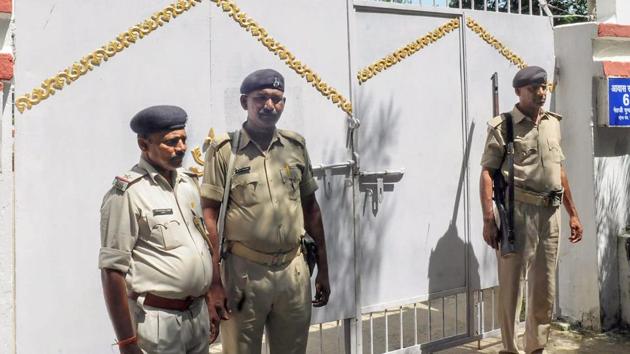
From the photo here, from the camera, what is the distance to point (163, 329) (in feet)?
9.78

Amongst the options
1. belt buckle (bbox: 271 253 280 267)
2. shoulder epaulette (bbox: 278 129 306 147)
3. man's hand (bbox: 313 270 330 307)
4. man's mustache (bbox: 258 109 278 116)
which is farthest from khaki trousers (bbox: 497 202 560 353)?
man's mustache (bbox: 258 109 278 116)

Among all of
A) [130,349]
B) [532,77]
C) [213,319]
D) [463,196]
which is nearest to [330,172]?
[463,196]

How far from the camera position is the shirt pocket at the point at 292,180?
376 centimetres

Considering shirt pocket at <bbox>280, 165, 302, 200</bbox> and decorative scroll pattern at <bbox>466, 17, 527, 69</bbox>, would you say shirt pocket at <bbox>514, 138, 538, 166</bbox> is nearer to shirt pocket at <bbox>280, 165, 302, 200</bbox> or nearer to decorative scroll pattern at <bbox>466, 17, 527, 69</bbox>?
decorative scroll pattern at <bbox>466, 17, 527, 69</bbox>

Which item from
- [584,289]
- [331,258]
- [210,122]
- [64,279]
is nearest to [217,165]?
[210,122]

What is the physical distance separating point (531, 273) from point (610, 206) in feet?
4.33

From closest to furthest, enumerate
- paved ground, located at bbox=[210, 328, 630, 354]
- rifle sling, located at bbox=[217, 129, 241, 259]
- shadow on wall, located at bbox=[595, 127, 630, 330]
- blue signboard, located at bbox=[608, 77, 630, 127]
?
rifle sling, located at bbox=[217, 129, 241, 259]
paved ground, located at bbox=[210, 328, 630, 354]
blue signboard, located at bbox=[608, 77, 630, 127]
shadow on wall, located at bbox=[595, 127, 630, 330]

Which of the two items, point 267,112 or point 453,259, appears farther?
point 453,259

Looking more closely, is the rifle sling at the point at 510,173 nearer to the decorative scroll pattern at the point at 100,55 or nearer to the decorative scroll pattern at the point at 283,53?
the decorative scroll pattern at the point at 283,53

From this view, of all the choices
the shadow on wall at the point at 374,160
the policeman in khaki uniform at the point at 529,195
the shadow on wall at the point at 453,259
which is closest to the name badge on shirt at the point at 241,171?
the shadow on wall at the point at 374,160

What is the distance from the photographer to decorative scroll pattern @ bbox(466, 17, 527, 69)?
5.51m

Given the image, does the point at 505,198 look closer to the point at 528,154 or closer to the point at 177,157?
the point at 528,154

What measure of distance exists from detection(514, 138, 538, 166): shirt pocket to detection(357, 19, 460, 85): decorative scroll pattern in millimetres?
888

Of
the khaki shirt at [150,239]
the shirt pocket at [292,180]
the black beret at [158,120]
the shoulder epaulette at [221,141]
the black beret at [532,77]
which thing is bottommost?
the khaki shirt at [150,239]
